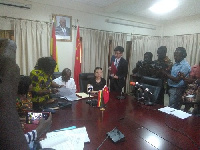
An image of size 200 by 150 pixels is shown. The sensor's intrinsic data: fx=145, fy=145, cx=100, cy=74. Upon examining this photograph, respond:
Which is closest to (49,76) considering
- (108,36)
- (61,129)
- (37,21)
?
(61,129)

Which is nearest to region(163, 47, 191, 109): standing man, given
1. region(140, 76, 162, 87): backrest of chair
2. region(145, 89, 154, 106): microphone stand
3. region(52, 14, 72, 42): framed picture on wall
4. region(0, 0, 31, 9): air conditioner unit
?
region(140, 76, 162, 87): backrest of chair

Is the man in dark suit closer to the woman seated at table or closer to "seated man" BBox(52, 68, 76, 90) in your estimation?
"seated man" BBox(52, 68, 76, 90)

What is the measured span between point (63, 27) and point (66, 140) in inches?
125

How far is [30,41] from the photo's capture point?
3338mm

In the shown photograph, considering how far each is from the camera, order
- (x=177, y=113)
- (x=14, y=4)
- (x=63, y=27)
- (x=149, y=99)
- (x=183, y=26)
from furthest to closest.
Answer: (x=183, y=26), (x=63, y=27), (x=14, y=4), (x=149, y=99), (x=177, y=113)

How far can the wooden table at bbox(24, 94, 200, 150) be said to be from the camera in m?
1.07

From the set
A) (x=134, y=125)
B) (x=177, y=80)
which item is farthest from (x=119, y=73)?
(x=134, y=125)

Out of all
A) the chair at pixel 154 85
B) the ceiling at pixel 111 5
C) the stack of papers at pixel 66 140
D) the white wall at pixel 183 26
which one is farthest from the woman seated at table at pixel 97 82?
the white wall at pixel 183 26

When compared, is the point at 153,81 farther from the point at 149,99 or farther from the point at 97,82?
the point at 97,82

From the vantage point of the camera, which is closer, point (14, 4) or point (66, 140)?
point (66, 140)

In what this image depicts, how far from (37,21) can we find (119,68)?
2.18 meters

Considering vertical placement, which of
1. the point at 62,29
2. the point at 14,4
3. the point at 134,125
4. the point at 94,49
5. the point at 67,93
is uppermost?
the point at 14,4

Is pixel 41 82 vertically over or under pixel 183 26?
under

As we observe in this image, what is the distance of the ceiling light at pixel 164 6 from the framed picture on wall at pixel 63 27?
2.25 metres
